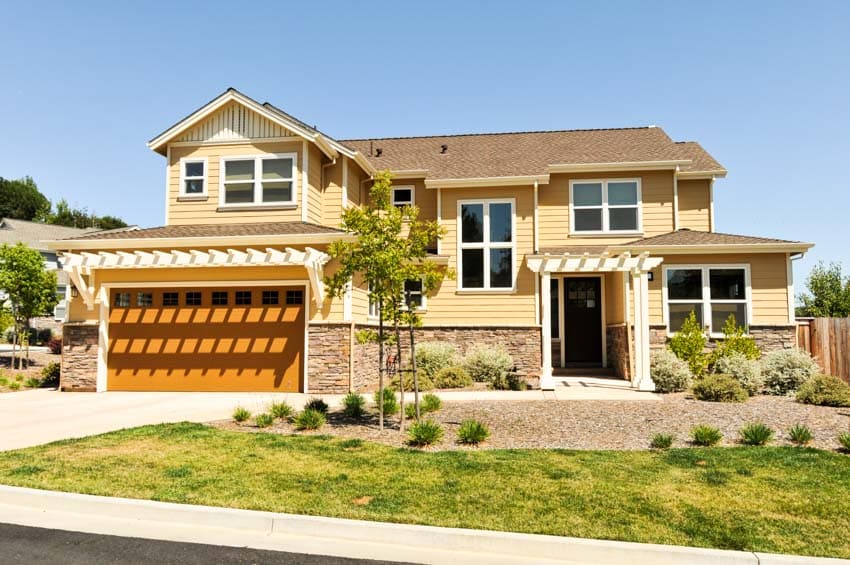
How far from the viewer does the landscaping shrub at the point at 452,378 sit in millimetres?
14359

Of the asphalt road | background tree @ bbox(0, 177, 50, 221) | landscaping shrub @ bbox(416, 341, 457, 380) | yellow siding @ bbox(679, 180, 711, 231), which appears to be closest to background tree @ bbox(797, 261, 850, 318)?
yellow siding @ bbox(679, 180, 711, 231)

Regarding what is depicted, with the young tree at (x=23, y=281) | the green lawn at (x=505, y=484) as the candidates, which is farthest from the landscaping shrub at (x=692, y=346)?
the young tree at (x=23, y=281)

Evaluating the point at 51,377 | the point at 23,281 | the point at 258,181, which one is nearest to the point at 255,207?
the point at 258,181

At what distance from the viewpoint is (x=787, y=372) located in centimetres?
1312

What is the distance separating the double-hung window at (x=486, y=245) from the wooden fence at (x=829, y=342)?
25.8ft

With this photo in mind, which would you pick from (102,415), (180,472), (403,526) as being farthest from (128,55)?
(403,526)

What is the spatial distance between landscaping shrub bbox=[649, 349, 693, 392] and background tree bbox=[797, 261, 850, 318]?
14.7 meters

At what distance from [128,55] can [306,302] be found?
8505mm

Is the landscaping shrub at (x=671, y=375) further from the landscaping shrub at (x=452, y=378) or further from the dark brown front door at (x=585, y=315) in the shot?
the landscaping shrub at (x=452, y=378)

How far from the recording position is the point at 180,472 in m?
6.73

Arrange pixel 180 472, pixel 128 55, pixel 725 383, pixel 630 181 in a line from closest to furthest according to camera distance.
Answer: pixel 180 472, pixel 725 383, pixel 128 55, pixel 630 181

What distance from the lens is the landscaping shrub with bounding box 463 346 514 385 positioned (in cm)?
1480

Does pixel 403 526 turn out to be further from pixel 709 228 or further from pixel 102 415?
pixel 709 228

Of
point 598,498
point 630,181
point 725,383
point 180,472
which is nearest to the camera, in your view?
point 598,498
